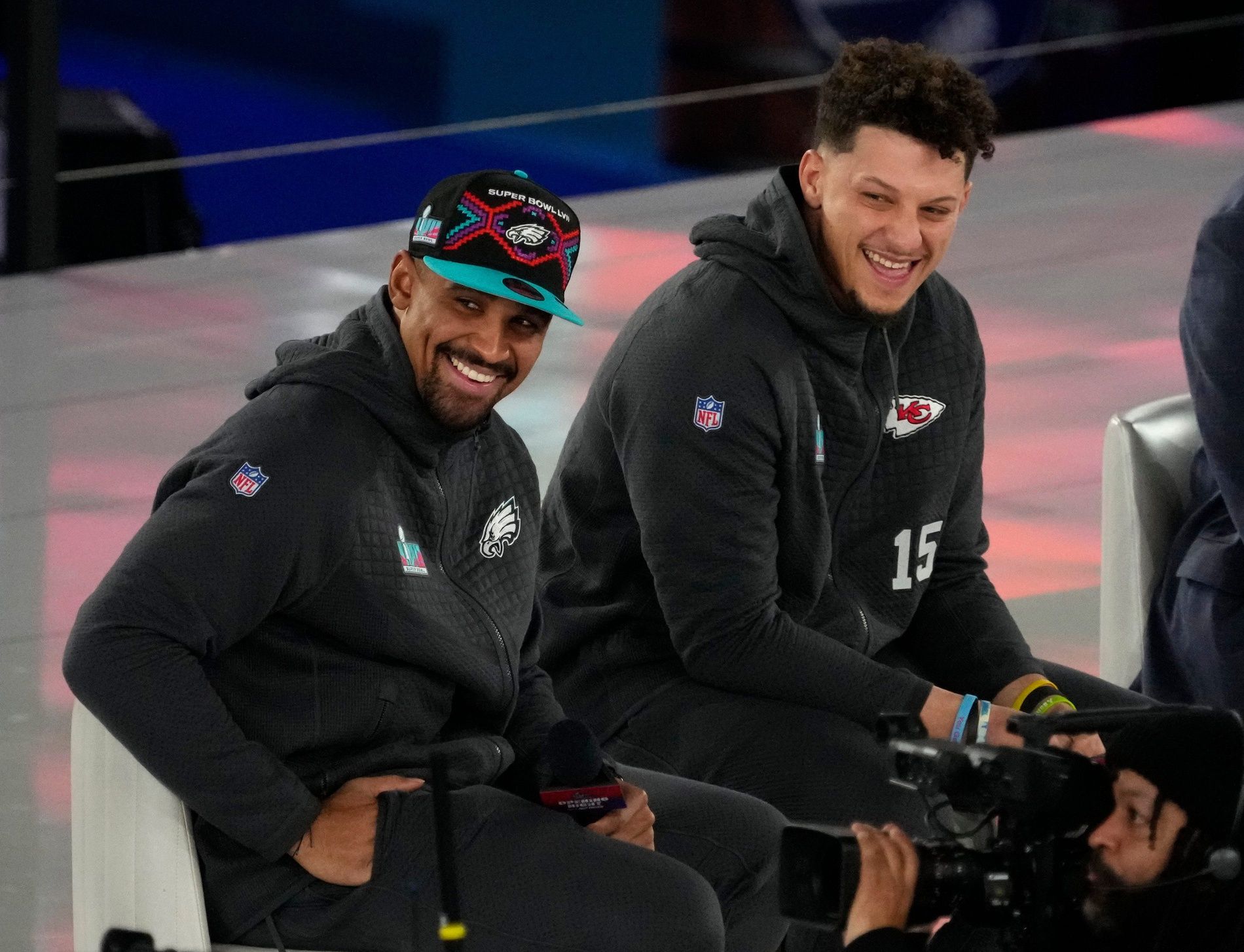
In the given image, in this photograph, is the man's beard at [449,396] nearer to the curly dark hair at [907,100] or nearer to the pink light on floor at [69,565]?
the curly dark hair at [907,100]

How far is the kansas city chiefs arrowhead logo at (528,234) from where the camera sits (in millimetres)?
2332

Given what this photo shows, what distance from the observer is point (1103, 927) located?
203 cm

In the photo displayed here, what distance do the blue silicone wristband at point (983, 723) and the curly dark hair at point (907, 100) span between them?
69cm

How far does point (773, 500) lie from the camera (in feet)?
8.89

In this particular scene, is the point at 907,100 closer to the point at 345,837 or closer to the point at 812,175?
the point at 812,175

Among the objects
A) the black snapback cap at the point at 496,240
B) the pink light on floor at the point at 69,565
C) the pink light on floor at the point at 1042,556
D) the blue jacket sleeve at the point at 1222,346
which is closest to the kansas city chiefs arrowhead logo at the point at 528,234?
the black snapback cap at the point at 496,240

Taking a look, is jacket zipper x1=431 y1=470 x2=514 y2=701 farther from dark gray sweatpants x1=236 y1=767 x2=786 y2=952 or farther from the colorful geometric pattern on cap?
the colorful geometric pattern on cap

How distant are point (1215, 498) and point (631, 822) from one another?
113cm

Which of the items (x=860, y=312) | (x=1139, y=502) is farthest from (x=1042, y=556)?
(x=860, y=312)

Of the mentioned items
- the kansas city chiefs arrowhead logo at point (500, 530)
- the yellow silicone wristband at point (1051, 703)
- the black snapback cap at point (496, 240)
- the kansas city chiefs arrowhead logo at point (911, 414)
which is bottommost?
the yellow silicone wristband at point (1051, 703)

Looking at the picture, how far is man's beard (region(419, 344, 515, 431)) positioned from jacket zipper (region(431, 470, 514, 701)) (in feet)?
0.23

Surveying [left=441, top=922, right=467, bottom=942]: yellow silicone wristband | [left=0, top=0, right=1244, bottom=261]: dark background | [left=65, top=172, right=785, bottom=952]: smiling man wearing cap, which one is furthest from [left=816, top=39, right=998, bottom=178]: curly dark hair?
[left=0, top=0, right=1244, bottom=261]: dark background

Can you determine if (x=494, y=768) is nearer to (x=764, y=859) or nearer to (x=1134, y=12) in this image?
(x=764, y=859)

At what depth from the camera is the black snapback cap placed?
7.61 feet
